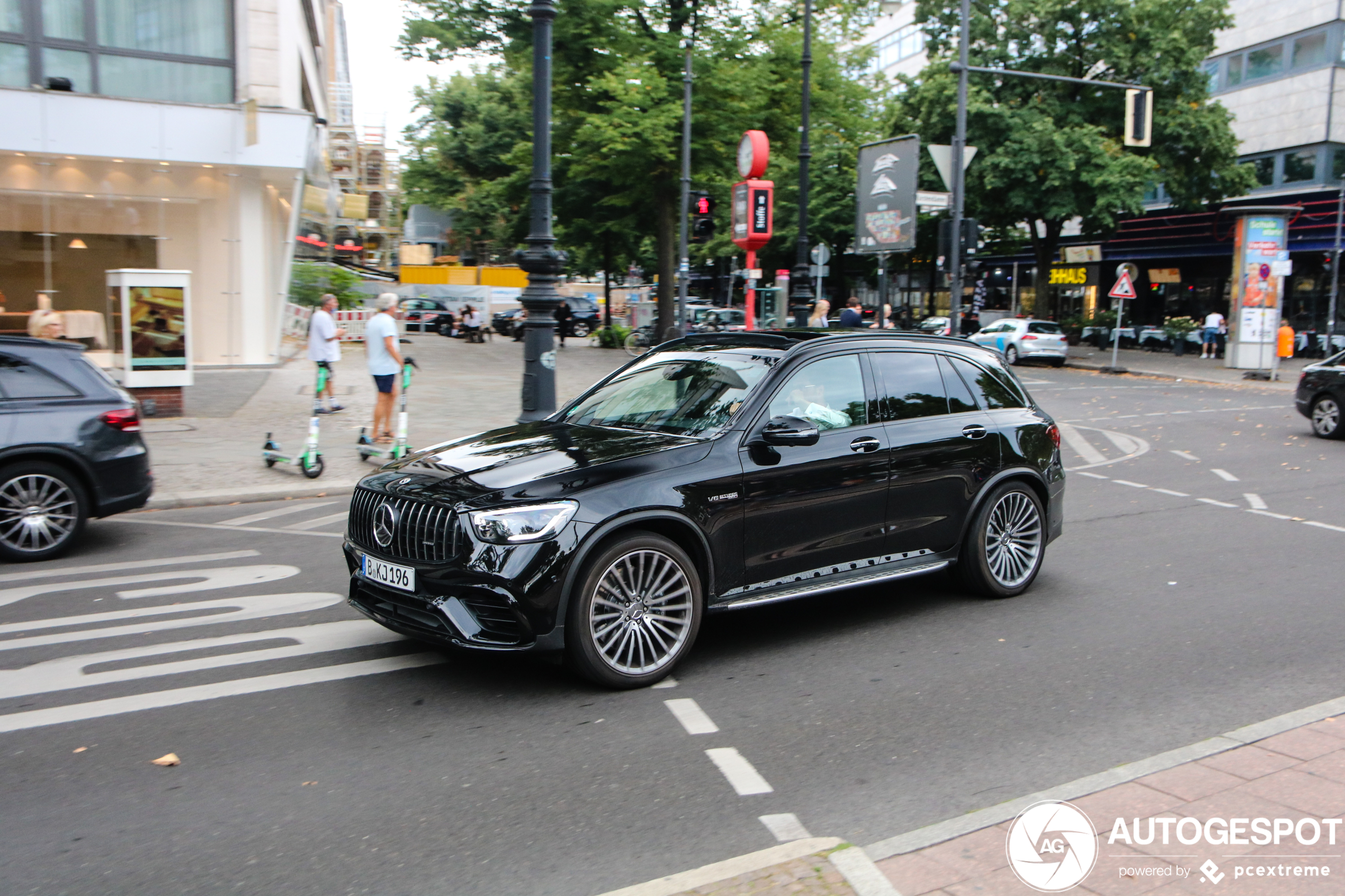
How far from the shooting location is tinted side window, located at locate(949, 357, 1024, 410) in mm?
6816

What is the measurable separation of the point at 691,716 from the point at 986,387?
3313mm

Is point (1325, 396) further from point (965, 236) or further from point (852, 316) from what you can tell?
point (852, 316)

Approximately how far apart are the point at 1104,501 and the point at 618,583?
274 inches

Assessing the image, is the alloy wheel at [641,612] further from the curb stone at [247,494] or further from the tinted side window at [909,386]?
the curb stone at [247,494]

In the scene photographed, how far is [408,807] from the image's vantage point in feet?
12.5

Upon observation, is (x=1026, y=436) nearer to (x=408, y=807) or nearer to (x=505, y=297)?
(x=408, y=807)

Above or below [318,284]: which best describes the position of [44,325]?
below

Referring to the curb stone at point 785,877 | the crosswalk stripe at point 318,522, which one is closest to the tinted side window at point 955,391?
the curb stone at point 785,877

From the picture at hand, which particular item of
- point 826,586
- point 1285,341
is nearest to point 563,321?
point 1285,341

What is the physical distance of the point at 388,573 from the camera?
5035 mm

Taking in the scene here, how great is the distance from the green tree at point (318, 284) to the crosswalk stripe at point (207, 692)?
28616 millimetres

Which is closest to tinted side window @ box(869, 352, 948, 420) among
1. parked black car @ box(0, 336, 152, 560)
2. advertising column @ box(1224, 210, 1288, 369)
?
parked black car @ box(0, 336, 152, 560)

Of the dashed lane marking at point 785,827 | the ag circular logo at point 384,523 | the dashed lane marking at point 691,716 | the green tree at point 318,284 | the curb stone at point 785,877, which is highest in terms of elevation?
the green tree at point 318,284

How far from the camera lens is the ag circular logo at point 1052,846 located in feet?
10.6
